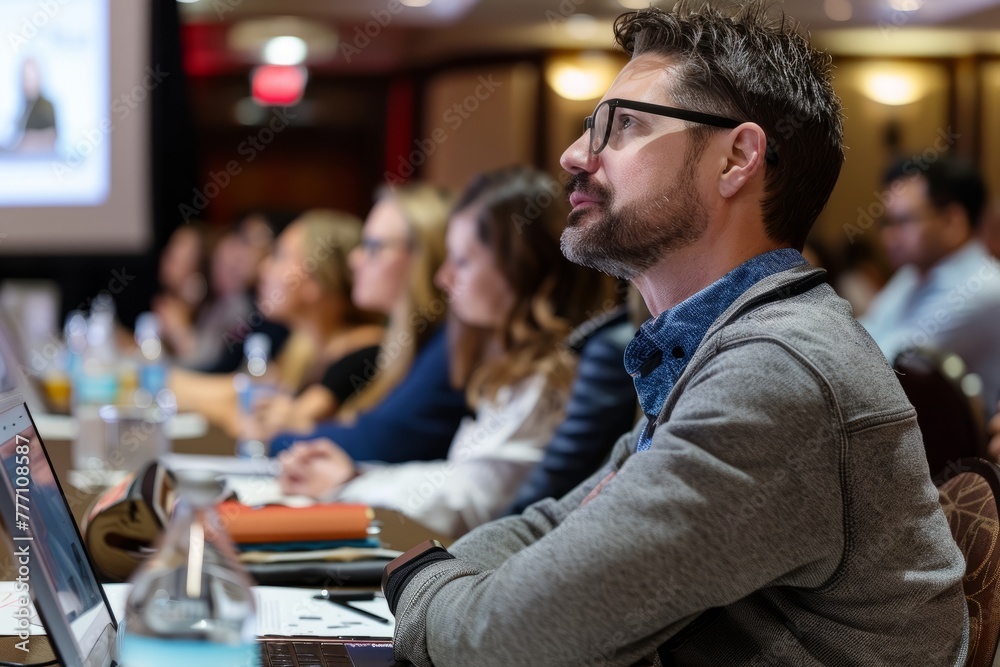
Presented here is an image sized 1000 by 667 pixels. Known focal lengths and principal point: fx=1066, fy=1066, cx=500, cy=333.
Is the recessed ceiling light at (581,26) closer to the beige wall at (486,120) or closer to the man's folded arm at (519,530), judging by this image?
the beige wall at (486,120)

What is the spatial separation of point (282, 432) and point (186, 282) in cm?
432

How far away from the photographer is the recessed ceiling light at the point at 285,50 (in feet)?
28.5

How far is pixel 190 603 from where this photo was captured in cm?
75

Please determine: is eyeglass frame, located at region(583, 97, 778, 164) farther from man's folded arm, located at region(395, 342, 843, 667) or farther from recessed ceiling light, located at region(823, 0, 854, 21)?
recessed ceiling light, located at region(823, 0, 854, 21)

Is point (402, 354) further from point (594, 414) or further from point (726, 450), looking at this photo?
point (726, 450)

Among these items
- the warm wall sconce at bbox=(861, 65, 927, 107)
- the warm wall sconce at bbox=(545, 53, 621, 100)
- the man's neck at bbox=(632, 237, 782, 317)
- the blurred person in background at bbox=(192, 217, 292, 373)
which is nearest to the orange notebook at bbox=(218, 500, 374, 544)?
the man's neck at bbox=(632, 237, 782, 317)

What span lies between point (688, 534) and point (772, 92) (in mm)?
504

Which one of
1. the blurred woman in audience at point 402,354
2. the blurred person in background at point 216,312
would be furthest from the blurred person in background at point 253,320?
the blurred woman in audience at point 402,354

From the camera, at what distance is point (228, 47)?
9078mm

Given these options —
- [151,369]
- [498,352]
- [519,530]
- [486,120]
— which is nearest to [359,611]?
[519,530]

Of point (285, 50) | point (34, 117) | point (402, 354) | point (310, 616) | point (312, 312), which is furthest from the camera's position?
point (285, 50)

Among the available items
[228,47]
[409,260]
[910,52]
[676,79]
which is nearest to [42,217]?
[409,260]

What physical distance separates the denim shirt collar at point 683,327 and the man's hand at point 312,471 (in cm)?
116

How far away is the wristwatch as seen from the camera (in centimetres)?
102
